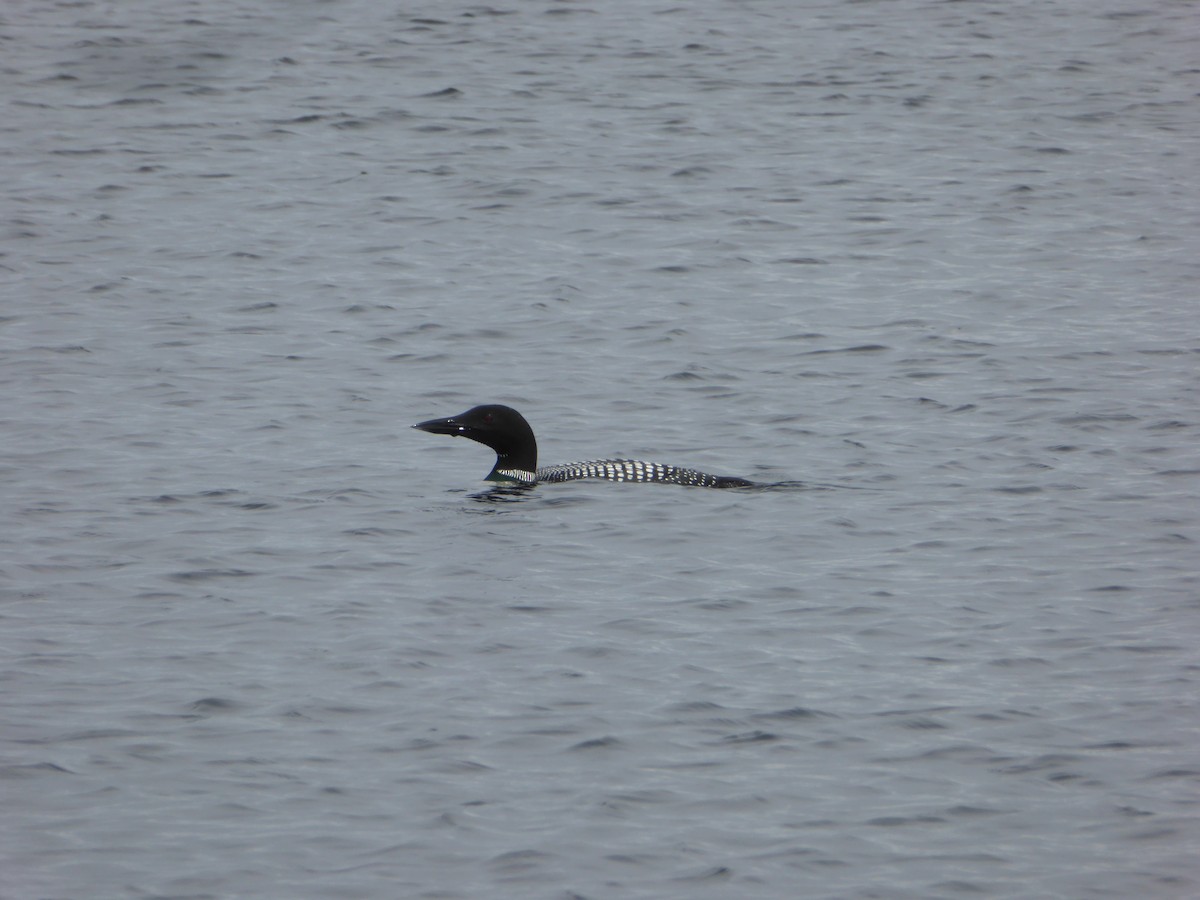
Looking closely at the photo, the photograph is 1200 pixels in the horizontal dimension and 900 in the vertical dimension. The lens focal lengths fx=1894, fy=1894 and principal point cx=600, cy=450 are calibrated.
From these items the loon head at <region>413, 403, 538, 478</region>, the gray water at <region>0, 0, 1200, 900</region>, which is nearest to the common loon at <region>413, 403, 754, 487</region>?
the loon head at <region>413, 403, 538, 478</region>

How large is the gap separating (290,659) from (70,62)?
578 inches

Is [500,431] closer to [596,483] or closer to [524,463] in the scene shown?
[524,463]

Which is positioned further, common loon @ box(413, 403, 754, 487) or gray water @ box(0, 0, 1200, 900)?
common loon @ box(413, 403, 754, 487)

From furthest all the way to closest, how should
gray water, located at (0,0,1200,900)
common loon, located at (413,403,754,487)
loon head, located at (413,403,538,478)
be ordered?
loon head, located at (413,403,538,478) < common loon, located at (413,403,754,487) < gray water, located at (0,0,1200,900)

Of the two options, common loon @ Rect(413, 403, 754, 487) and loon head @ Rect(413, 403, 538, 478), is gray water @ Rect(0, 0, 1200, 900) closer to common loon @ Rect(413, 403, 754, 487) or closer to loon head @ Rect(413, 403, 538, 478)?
common loon @ Rect(413, 403, 754, 487)

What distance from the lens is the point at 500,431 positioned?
32.5 ft

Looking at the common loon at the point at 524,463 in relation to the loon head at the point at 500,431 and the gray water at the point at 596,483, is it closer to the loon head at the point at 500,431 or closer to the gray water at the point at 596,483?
the loon head at the point at 500,431

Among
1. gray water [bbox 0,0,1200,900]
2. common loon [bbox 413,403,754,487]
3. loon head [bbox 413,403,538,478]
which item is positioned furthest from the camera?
loon head [bbox 413,403,538,478]

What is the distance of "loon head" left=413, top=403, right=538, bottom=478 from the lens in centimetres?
989

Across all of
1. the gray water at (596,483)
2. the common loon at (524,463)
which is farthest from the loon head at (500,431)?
the gray water at (596,483)

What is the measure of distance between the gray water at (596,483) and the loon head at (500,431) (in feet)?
0.83

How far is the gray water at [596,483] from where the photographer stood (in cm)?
596

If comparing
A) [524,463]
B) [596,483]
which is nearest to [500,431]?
[524,463]

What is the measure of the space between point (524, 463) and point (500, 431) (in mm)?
238
